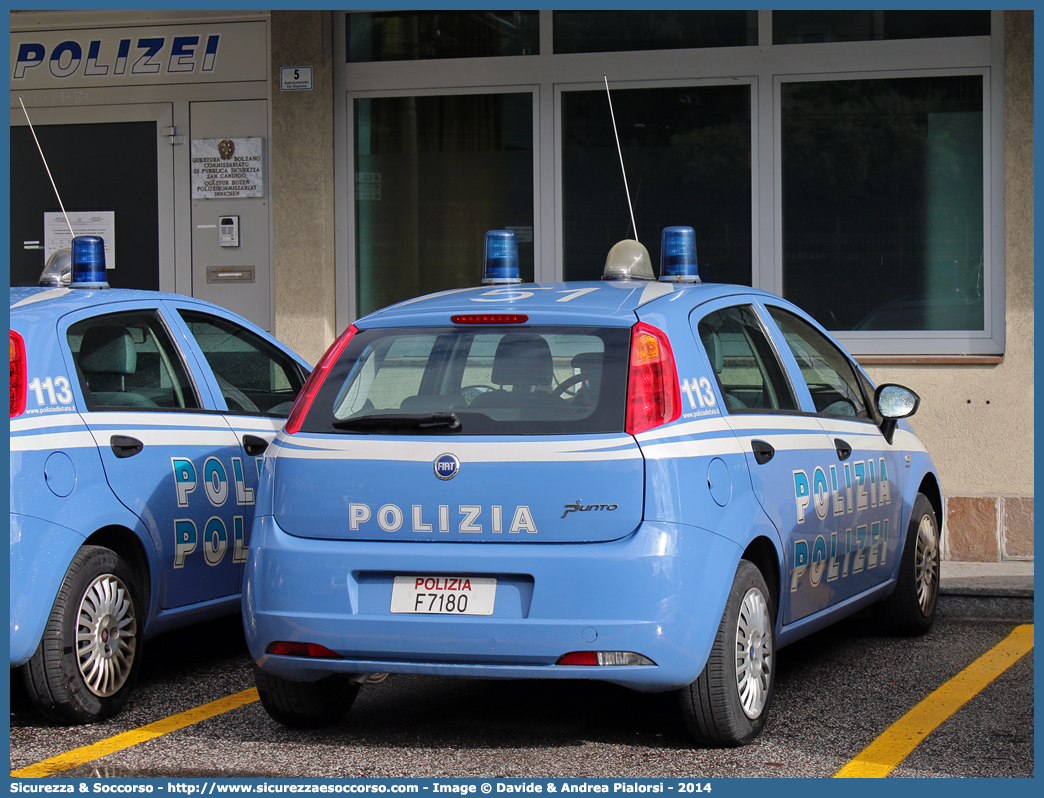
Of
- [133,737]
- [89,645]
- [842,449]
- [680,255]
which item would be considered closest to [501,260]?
[680,255]

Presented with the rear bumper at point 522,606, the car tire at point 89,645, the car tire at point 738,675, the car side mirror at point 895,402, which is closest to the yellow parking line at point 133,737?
the car tire at point 89,645

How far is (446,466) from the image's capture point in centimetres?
422

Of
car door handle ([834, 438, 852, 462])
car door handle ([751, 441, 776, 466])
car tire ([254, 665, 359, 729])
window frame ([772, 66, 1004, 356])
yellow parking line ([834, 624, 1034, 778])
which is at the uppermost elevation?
window frame ([772, 66, 1004, 356])

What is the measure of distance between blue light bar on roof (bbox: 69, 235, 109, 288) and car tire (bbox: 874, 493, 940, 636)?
3850 millimetres

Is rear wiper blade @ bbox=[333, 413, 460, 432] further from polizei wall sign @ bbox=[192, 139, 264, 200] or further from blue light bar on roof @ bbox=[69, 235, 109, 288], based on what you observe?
polizei wall sign @ bbox=[192, 139, 264, 200]

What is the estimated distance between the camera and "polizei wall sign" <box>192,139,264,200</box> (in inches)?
403

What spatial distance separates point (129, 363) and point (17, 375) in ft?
2.33

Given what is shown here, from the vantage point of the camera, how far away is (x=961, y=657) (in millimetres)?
6012

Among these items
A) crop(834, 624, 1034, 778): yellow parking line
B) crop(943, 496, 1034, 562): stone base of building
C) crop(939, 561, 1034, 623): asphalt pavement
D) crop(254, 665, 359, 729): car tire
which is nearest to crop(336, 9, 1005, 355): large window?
crop(943, 496, 1034, 562): stone base of building

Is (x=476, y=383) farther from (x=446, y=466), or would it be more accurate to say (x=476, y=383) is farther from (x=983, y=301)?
(x=983, y=301)

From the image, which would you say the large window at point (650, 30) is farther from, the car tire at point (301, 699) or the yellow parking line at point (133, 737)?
the car tire at point (301, 699)

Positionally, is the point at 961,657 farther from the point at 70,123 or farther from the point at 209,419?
the point at 70,123

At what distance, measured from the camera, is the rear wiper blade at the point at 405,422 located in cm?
430

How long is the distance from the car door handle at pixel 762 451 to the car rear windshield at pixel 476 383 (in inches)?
26.0
